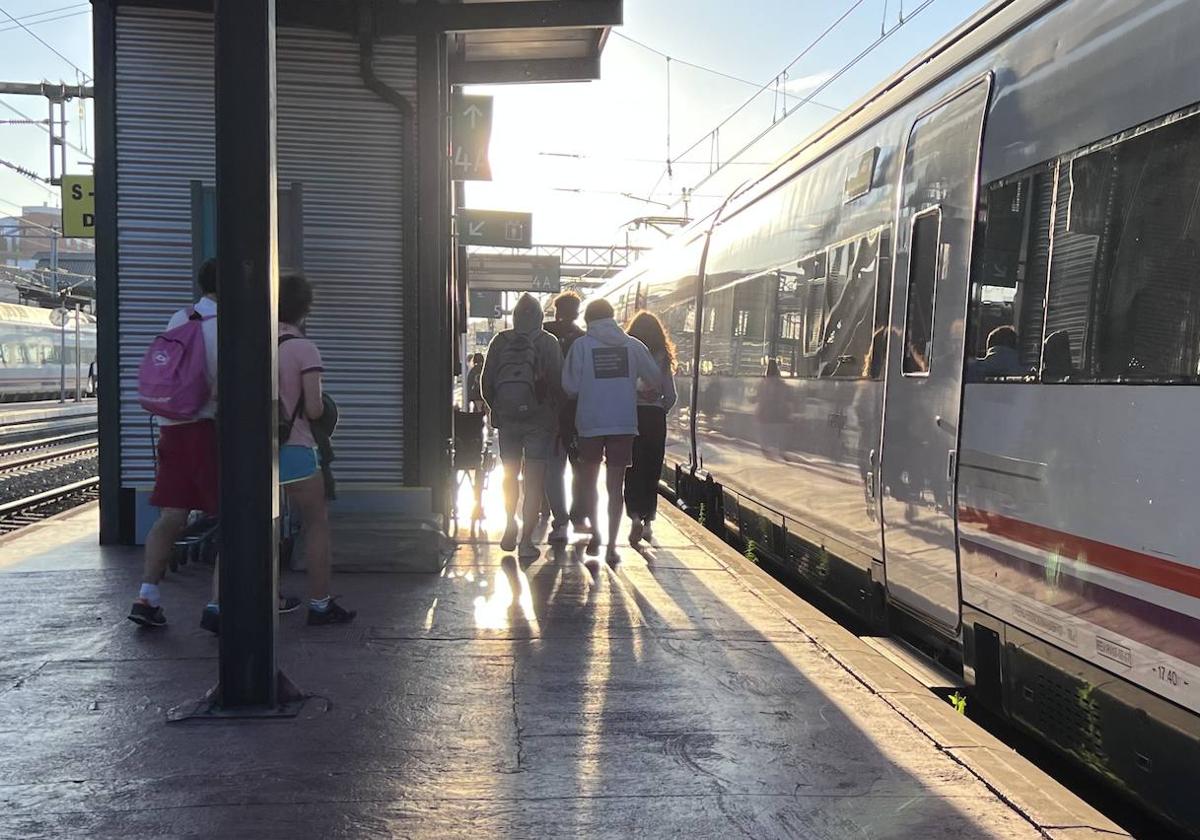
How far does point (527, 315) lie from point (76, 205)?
9646mm

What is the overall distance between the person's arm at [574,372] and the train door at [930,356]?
2445mm

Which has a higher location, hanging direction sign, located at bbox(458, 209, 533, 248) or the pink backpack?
hanging direction sign, located at bbox(458, 209, 533, 248)

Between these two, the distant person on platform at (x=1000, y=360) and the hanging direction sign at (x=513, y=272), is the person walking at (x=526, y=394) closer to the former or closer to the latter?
the distant person on platform at (x=1000, y=360)

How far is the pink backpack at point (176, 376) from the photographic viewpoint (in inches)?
195

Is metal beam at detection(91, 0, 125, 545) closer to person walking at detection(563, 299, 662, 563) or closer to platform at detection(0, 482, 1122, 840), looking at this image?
platform at detection(0, 482, 1122, 840)

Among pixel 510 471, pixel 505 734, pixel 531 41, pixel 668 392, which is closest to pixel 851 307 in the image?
pixel 668 392

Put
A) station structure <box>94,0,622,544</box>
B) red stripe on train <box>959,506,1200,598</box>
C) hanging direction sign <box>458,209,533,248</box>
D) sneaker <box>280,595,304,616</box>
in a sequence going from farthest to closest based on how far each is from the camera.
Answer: hanging direction sign <box>458,209,533,248</box>
station structure <box>94,0,622,544</box>
sneaker <box>280,595,304,616</box>
red stripe on train <box>959,506,1200,598</box>

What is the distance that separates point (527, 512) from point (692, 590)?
4.83 feet

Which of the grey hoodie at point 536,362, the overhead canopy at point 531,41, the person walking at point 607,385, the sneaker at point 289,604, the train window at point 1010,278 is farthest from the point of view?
the overhead canopy at point 531,41

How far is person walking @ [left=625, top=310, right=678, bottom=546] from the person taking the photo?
820 cm

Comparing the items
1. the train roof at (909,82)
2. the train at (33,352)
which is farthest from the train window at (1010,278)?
the train at (33,352)

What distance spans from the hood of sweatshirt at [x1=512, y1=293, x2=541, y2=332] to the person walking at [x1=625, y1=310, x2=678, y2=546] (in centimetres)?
100

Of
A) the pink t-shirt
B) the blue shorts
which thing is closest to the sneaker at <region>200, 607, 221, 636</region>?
the blue shorts

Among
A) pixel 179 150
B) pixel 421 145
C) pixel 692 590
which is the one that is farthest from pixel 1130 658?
pixel 179 150
